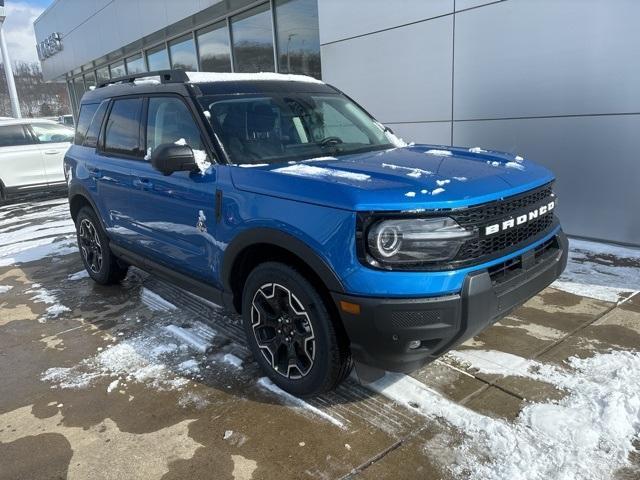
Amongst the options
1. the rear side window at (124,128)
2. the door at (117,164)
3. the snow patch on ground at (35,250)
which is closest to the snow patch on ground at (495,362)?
the door at (117,164)

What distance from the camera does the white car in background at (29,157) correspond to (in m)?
10.5

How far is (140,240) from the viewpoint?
4023mm

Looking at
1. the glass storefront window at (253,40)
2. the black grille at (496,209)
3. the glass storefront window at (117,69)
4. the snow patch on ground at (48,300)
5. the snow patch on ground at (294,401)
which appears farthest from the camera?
the glass storefront window at (117,69)

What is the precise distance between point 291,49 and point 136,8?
274 inches

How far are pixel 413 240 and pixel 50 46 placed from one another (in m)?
25.1

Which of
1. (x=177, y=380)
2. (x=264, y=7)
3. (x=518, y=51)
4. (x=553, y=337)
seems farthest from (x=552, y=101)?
(x=264, y=7)

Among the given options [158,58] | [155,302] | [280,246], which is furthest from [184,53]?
[280,246]

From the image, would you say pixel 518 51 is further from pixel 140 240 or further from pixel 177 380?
pixel 177 380

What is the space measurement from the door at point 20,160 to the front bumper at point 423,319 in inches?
412

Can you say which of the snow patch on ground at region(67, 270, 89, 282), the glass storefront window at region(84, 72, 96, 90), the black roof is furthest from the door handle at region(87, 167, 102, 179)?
the glass storefront window at region(84, 72, 96, 90)

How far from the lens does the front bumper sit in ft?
7.50

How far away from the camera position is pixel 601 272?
4.68m

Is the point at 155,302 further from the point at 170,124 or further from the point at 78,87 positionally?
the point at 78,87

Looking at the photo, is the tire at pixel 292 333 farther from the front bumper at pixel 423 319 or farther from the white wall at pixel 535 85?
the white wall at pixel 535 85
